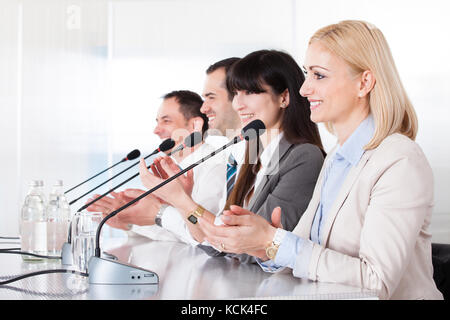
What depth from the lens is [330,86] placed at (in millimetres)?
1628

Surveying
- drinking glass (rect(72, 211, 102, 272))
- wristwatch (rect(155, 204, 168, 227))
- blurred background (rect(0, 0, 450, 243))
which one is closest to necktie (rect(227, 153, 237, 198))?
wristwatch (rect(155, 204, 168, 227))

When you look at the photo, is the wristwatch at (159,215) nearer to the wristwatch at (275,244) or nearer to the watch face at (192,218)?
the watch face at (192,218)

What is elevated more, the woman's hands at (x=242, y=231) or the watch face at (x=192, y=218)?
the woman's hands at (x=242, y=231)

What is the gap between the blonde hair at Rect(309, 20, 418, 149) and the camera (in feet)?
4.92

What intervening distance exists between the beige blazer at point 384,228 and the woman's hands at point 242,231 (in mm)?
130

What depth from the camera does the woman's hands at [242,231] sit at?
1.39m

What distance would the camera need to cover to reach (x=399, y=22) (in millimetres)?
3961

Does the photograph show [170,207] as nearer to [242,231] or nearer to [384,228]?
[242,231]

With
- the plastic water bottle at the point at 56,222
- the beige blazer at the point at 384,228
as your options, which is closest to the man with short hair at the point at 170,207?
the plastic water bottle at the point at 56,222

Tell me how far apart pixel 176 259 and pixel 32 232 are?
19.7 inches

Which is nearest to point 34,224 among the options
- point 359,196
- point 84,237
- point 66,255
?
point 66,255

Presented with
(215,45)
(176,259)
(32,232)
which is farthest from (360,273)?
(215,45)
